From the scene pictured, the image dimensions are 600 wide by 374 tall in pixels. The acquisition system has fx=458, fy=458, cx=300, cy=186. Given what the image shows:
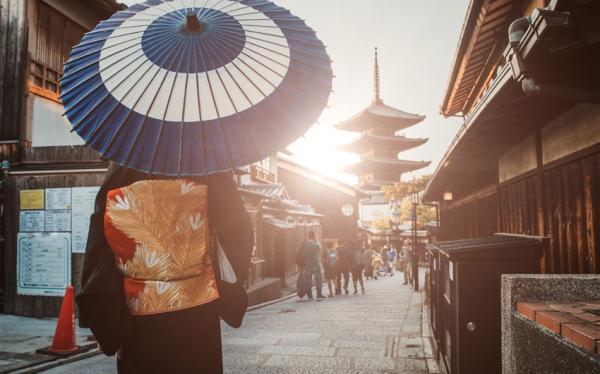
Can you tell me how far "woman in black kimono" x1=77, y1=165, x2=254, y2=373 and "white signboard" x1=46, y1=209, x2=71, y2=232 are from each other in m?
7.75

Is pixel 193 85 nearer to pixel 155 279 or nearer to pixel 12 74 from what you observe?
pixel 155 279

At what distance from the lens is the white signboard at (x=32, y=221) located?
9.26 m

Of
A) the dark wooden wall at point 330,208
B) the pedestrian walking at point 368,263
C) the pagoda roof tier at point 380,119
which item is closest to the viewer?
the pedestrian walking at point 368,263

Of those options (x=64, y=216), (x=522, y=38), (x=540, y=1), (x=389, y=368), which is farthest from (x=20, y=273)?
(x=540, y=1)

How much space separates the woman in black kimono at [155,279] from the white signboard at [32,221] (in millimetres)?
8142

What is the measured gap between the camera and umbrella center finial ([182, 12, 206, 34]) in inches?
95.0

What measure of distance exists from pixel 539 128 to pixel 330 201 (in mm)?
28821

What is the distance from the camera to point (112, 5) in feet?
38.8

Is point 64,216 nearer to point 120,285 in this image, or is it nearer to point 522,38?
point 120,285

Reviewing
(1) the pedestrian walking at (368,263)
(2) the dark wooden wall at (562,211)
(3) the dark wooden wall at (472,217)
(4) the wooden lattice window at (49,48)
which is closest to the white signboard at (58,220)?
(4) the wooden lattice window at (49,48)

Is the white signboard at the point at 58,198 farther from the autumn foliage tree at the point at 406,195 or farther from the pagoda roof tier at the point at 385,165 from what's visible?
the pagoda roof tier at the point at 385,165

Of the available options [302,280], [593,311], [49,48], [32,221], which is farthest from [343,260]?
[593,311]

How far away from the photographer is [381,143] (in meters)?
39.9

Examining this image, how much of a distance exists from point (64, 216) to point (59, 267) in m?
1.01
